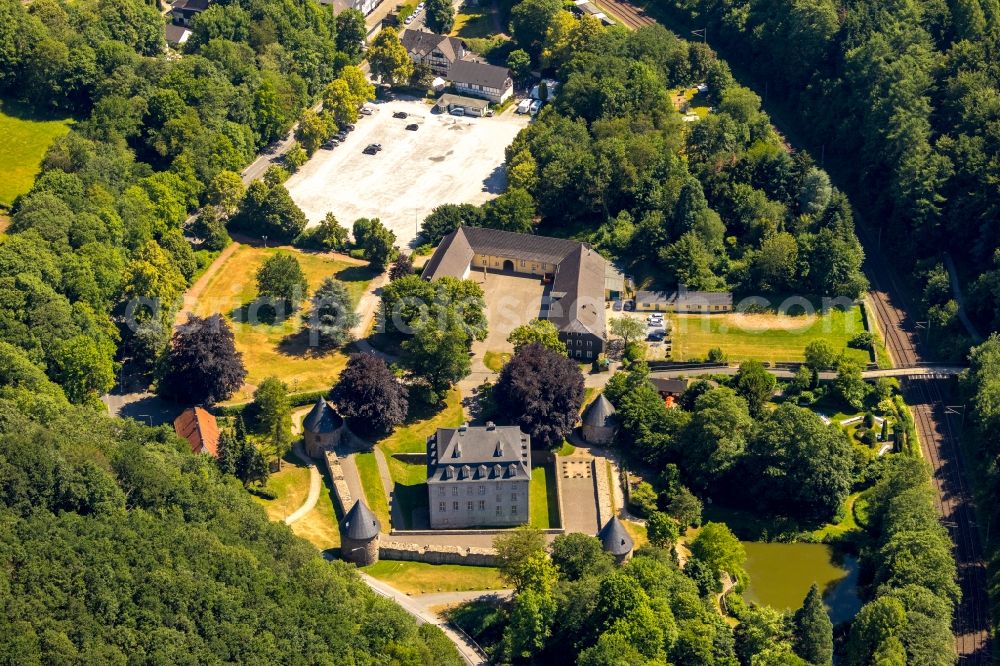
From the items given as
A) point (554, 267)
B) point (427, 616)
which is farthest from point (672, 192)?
point (427, 616)

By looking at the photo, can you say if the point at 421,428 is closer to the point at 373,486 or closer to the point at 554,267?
the point at 373,486

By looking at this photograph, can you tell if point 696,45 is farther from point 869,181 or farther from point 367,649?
point 367,649

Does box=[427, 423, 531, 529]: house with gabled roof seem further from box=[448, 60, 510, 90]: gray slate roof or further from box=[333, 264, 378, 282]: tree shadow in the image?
box=[448, 60, 510, 90]: gray slate roof

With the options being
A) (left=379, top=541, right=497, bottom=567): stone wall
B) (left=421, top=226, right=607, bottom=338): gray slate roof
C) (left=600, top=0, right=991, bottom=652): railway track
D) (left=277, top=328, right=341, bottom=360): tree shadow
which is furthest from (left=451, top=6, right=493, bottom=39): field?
(left=379, top=541, right=497, bottom=567): stone wall

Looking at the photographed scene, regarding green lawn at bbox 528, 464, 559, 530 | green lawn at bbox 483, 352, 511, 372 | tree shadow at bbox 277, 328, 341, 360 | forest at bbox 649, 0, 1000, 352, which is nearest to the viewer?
green lawn at bbox 528, 464, 559, 530

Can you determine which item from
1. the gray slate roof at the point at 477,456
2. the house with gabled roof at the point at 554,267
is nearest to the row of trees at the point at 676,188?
the house with gabled roof at the point at 554,267

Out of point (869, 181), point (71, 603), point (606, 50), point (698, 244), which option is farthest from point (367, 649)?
point (606, 50)
